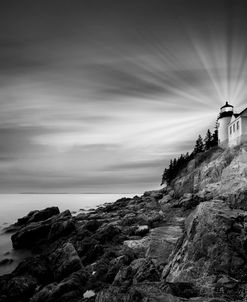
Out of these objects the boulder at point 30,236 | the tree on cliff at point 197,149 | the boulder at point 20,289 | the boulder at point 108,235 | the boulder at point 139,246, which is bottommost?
the boulder at point 30,236

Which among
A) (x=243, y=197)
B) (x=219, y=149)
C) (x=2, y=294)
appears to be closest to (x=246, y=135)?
(x=219, y=149)

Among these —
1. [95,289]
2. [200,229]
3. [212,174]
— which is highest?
[212,174]

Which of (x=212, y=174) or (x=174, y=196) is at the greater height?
(x=212, y=174)

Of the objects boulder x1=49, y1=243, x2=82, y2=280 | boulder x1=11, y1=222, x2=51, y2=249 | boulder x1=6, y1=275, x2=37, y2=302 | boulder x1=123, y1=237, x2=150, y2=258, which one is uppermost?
boulder x1=123, y1=237, x2=150, y2=258

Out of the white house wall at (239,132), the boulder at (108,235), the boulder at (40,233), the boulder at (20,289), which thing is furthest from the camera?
the white house wall at (239,132)

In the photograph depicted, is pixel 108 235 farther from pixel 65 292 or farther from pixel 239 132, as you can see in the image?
pixel 239 132

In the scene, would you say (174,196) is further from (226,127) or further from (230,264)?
(230,264)

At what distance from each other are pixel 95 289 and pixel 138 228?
1239 cm

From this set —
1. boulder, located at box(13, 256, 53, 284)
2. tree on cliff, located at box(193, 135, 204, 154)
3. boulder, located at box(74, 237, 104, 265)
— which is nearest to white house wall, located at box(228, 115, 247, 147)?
tree on cliff, located at box(193, 135, 204, 154)

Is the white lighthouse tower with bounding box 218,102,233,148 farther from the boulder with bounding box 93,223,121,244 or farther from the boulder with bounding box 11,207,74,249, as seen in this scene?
the boulder with bounding box 11,207,74,249

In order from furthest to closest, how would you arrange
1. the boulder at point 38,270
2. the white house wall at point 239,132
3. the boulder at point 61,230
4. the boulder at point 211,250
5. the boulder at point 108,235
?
the white house wall at point 239,132
the boulder at point 61,230
the boulder at point 108,235
the boulder at point 38,270
the boulder at point 211,250

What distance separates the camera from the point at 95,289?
12922 mm

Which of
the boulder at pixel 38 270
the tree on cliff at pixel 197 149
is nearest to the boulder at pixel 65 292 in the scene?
the boulder at pixel 38 270

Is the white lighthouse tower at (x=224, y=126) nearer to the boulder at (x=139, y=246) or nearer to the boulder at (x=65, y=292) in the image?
the boulder at (x=139, y=246)
